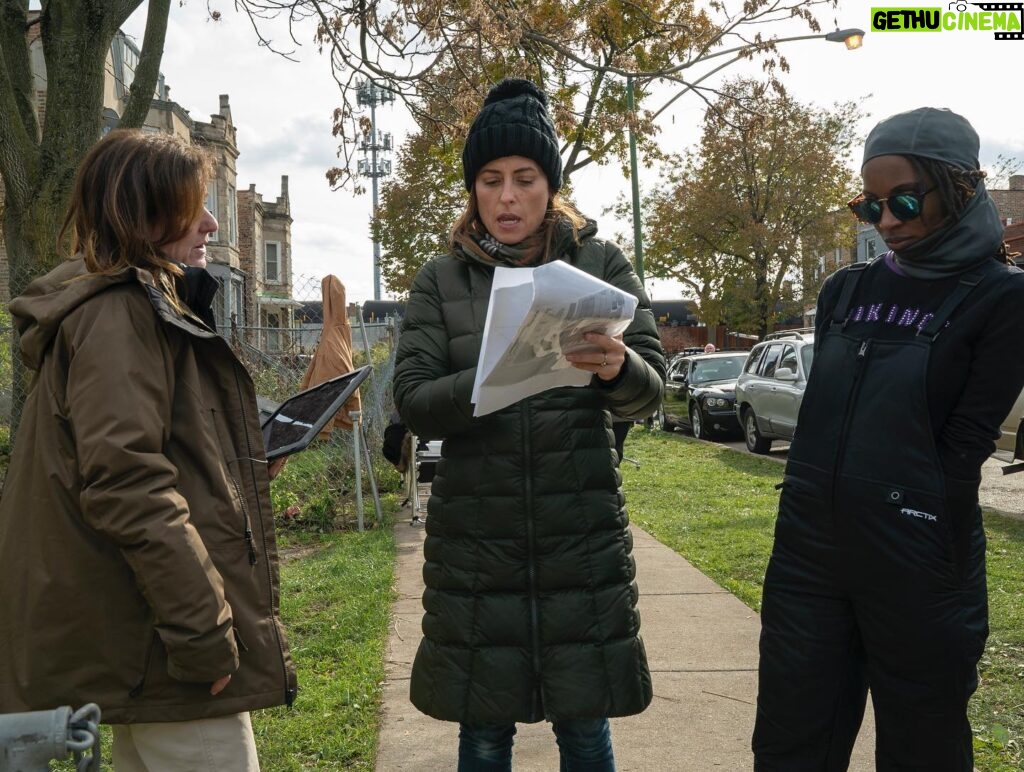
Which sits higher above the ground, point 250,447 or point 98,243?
point 98,243

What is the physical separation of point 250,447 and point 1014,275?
183cm

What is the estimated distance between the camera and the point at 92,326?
6.35ft

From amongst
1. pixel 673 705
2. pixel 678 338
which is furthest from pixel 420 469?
pixel 678 338

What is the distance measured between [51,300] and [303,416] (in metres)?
0.86

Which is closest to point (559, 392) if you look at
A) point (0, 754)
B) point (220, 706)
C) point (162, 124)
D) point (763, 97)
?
point (220, 706)

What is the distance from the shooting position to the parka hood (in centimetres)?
196

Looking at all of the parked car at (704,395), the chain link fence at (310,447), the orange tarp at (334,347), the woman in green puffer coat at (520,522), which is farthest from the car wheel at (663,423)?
the woman in green puffer coat at (520,522)

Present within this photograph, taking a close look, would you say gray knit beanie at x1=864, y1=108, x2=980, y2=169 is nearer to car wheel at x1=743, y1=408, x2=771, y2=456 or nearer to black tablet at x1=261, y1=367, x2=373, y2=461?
black tablet at x1=261, y1=367, x2=373, y2=461

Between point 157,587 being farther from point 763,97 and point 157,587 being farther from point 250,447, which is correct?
point 763,97

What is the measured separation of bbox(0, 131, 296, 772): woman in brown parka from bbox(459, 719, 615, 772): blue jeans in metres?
0.62

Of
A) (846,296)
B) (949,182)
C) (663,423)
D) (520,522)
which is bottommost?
(663,423)

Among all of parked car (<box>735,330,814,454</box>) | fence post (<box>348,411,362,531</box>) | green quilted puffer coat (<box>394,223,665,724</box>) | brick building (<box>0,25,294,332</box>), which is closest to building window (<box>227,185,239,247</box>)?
brick building (<box>0,25,294,332</box>)

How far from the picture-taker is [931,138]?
2449 mm

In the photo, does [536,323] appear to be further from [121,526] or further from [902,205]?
[902,205]
